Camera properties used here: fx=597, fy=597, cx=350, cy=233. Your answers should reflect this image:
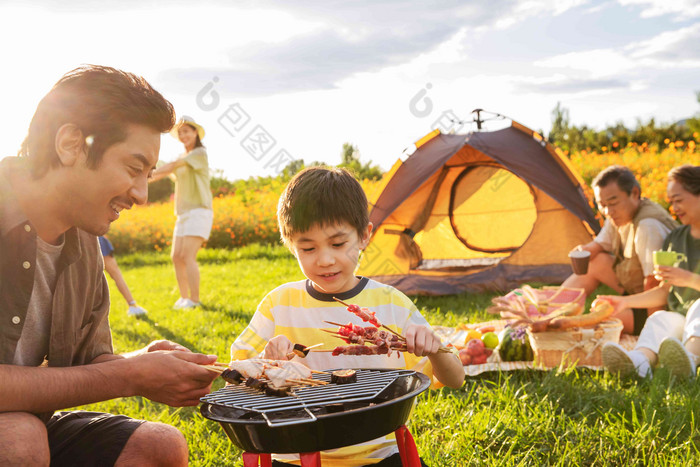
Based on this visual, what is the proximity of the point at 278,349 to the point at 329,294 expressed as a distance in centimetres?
38

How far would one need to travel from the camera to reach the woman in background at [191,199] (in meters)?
6.83

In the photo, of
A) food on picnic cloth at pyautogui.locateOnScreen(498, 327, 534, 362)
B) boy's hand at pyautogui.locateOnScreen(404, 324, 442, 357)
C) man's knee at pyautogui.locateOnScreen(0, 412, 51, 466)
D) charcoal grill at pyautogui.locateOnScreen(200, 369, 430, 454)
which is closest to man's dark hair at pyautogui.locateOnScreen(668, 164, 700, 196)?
food on picnic cloth at pyautogui.locateOnScreen(498, 327, 534, 362)

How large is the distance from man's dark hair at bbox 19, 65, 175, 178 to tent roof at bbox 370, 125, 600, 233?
15.9 feet

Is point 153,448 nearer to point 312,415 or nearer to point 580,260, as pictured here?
point 312,415

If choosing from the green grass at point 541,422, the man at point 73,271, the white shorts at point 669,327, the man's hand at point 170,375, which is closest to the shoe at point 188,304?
the green grass at point 541,422

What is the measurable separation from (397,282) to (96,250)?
4840 mm

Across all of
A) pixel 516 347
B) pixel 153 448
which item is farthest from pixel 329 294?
pixel 516 347

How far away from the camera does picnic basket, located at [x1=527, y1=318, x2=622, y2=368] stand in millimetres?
4309

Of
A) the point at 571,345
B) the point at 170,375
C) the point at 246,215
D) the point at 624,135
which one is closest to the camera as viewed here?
the point at 170,375

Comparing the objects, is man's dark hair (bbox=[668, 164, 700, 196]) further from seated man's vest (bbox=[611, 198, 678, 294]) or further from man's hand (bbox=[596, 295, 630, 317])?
man's hand (bbox=[596, 295, 630, 317])

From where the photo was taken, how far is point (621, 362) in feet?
13.1

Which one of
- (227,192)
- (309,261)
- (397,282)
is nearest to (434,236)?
(397,282)

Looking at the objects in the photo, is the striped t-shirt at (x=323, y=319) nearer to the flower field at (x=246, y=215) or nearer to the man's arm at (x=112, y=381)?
the man's arm at (x=112, y=381)

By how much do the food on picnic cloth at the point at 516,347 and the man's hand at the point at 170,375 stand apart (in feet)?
10.1
